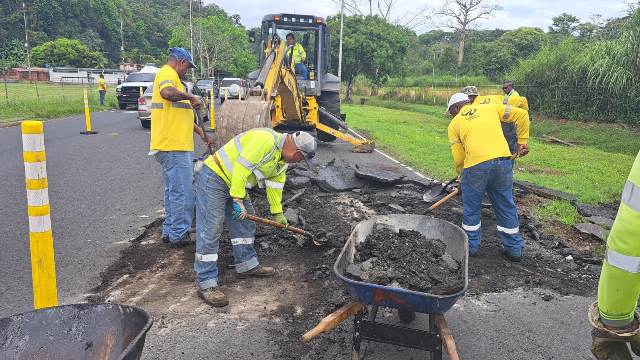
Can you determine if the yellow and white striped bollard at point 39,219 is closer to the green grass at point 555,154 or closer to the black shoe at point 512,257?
the black shoe at point 512,257

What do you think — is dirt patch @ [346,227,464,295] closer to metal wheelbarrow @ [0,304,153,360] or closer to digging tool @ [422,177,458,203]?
metal wheelbarrow @ [0,304,153,360]

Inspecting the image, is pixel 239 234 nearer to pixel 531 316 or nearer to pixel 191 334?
pixel 191 334

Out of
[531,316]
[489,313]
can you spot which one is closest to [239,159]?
[489,313]

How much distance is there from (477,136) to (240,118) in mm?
4626

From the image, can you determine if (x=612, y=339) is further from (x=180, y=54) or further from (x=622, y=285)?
(x=180, y=54)

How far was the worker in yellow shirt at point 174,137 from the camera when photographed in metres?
5.15

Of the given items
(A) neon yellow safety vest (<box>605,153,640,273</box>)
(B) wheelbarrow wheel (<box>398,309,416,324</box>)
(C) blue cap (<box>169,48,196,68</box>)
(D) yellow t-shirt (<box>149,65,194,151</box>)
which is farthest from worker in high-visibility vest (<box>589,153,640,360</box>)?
(C) blue cap (<box>169,48,196,68</box>)

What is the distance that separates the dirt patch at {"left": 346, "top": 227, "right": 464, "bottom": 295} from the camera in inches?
128

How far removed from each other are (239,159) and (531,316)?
9.51 ft

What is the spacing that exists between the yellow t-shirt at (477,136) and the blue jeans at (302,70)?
24.3 ft

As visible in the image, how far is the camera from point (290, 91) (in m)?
10.3

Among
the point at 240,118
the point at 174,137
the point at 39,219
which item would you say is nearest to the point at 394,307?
the point at 39,219

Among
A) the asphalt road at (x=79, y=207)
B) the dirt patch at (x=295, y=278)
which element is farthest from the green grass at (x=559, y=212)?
the asphalt road at (x=79, y=207)

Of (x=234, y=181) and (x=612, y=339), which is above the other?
(x=234, y=181)
